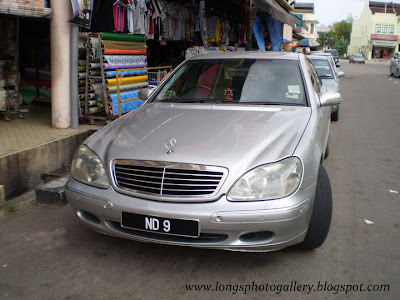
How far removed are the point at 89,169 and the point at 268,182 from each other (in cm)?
133

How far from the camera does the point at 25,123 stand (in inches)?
245

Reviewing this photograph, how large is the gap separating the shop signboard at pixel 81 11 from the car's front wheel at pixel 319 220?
4.14 m

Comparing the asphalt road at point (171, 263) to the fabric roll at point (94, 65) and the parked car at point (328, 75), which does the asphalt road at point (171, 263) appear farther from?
the parked car at point (328, 75)

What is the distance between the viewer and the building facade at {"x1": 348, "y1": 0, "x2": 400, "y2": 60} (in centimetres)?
6794

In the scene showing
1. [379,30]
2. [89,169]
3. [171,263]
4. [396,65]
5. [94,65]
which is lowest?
[171,263]

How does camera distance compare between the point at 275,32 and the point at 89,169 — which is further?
the point at 275,32

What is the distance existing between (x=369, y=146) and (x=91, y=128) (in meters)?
4.70

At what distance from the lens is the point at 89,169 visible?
297 centimetres

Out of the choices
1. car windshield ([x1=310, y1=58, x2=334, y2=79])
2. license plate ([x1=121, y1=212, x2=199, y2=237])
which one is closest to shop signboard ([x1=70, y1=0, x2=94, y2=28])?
license plate ([x1=121, y1=212, x2=199, y2=237])

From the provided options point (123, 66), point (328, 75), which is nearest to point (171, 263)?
point (123, 66)

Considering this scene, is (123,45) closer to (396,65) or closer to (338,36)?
(396,65)

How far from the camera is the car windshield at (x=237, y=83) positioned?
3.85 meters

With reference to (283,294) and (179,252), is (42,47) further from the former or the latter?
(283,294)

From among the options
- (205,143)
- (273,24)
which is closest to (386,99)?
(273,24)
